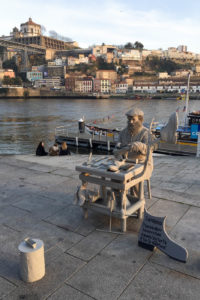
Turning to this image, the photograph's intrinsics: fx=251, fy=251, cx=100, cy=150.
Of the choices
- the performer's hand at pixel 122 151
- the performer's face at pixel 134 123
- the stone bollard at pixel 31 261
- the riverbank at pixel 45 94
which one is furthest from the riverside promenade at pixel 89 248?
the riverbank at pixel 45 94

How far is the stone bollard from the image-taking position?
2920 mm

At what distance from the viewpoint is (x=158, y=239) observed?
3451 mm

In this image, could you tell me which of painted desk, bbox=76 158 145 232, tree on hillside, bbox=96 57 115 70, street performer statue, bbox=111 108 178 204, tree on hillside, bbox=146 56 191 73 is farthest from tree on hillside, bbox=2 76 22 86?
painted desk, bbox=76 158 145 232

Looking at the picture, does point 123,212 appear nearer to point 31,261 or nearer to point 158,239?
point 158,239

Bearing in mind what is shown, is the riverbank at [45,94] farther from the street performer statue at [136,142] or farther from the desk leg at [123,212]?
the desk leg at [123,212]

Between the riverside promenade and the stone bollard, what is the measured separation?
0.09m

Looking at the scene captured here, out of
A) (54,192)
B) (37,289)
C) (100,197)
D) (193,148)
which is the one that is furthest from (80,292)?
(193,148)

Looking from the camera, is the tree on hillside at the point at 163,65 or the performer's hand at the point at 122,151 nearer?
the performer's hand at the point at 122,151

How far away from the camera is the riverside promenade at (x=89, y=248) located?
2.88 m

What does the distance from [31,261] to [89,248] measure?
973mm

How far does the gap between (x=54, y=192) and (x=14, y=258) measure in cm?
236

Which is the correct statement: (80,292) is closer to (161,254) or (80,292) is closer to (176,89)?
(161,254)

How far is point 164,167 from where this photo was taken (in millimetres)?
8555

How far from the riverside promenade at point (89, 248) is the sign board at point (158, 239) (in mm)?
110
